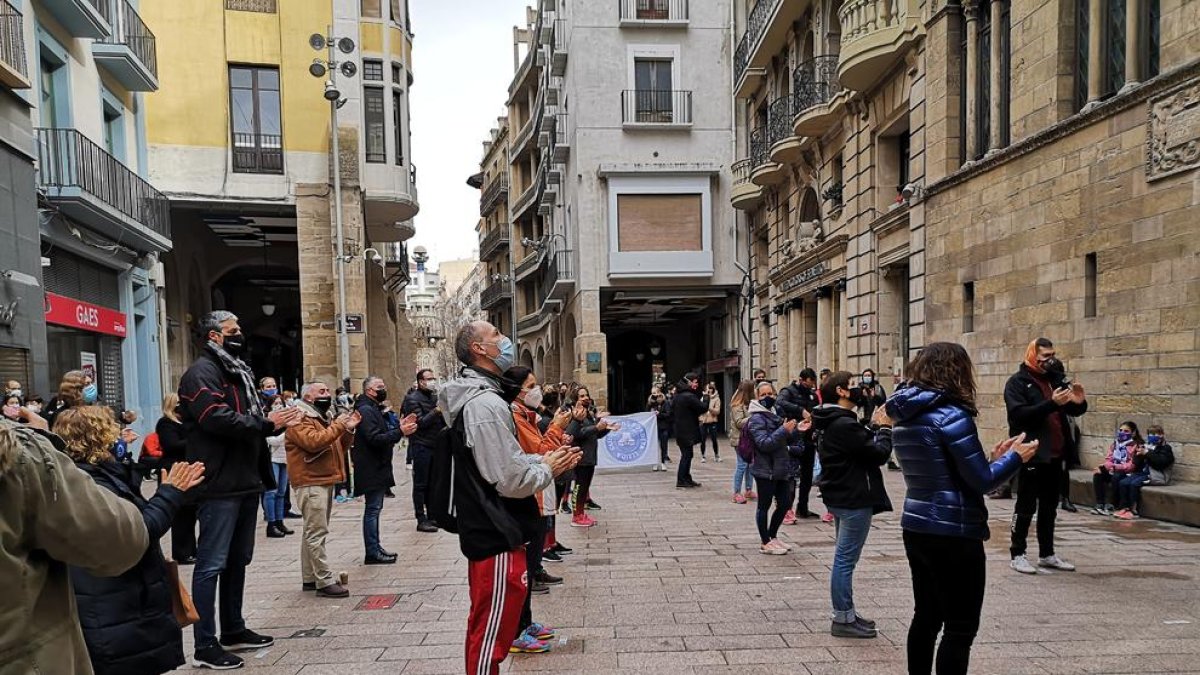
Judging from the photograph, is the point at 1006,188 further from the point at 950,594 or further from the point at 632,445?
the point at 950,594

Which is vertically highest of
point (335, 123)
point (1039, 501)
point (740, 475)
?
point (335, 123)

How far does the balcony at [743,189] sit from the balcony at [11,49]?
59.6 feet

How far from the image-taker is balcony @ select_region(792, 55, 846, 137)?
16.3 m

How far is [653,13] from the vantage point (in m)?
24.8

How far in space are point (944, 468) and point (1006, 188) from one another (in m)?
9.06

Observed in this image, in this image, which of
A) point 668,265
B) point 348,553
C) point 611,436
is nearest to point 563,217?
point 668,265

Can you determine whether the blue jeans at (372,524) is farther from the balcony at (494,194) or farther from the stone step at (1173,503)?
the balcony at (494,194)

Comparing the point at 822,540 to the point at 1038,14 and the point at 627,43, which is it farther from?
the point at 627,43

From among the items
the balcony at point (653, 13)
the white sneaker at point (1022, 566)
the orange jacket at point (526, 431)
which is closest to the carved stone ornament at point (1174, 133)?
the white sneaker at point (1022, 566)

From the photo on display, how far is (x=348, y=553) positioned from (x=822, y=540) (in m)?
5.06

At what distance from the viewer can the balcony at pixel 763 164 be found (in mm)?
20688

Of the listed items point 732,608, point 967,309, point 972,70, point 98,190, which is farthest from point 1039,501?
point 98,190

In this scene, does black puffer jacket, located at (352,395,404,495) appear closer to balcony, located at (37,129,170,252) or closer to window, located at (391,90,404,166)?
balcony, located at (37,129,170,252)

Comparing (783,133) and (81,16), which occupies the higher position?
(81,16)
